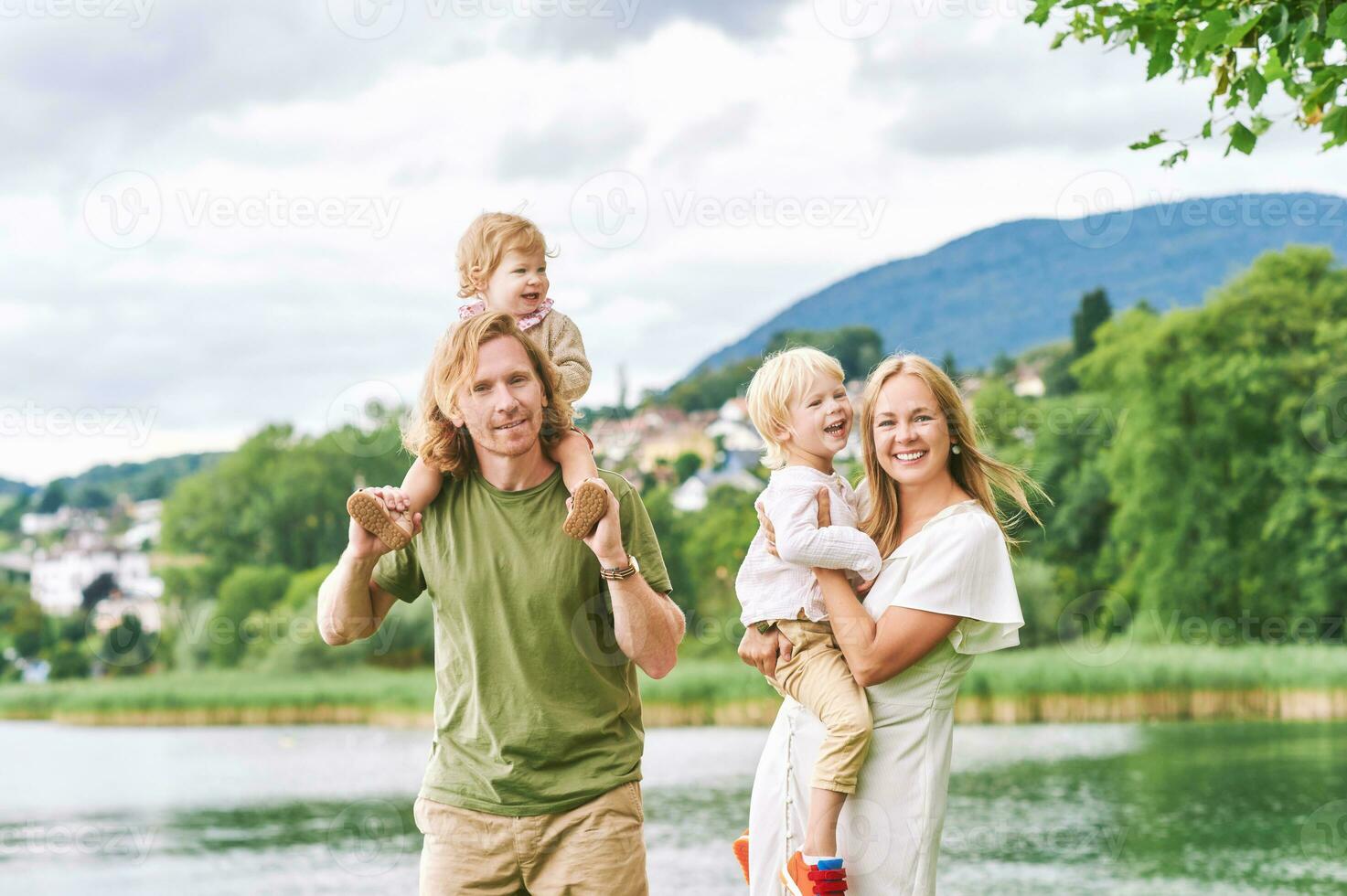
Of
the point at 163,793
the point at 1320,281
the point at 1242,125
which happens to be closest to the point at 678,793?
the point at 163,793

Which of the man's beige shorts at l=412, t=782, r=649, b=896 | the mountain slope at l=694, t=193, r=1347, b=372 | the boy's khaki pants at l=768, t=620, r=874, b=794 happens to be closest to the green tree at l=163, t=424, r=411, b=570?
the boy's khaki pants at l=768, t=620, r=874, b=794

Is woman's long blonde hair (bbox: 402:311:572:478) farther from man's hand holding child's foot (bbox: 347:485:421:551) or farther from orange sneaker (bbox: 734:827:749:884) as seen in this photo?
orange sneaker (bbox: 734:827:749:884)

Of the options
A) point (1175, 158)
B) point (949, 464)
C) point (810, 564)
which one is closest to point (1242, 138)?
point (1175, 158)

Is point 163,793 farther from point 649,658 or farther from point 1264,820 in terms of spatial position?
point 649,658

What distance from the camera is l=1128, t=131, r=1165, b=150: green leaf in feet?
17.3

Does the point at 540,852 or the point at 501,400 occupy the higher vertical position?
the point at 501,400

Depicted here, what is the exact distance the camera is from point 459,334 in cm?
285

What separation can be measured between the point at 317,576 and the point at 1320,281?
3072cm

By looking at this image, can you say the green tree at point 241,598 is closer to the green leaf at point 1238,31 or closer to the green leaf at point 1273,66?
the green leaf at point 1273,66

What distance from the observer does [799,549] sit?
3.00 meters

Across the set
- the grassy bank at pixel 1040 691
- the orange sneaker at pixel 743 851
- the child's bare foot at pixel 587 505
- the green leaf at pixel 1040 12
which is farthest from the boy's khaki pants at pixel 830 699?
the grassy bank at pixel 1040 691

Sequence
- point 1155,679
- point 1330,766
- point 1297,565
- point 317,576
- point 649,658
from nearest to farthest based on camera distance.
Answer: point 649,658, point 1330,766, point 1155,679, point 1297,565, point 317,576

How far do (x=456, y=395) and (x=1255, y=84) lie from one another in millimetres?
3314

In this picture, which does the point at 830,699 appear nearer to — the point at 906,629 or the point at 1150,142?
the point at 906,629
